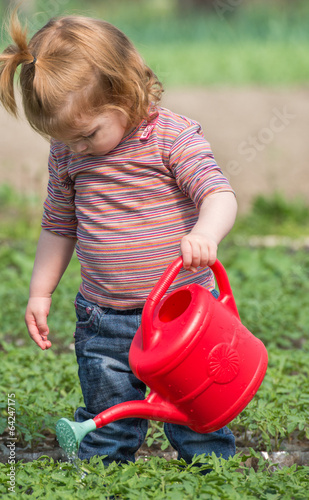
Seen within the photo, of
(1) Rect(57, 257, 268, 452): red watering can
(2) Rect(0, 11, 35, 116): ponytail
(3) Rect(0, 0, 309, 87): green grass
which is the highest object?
(2) Rect(0, 11, 35, 116): ponytail

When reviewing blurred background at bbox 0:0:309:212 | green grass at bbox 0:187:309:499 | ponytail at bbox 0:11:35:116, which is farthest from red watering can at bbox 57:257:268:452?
blurred background at bbox 0:0:309:212

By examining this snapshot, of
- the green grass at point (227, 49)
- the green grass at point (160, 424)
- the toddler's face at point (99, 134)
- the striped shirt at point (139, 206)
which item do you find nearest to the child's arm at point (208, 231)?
the striped shirt at point (139, 206)

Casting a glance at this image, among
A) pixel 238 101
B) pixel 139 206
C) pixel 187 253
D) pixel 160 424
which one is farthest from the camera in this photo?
pixel 238 101

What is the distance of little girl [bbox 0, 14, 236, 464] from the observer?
189 cm

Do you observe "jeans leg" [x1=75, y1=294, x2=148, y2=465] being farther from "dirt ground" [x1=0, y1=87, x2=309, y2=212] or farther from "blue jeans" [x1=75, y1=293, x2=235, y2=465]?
"dirt ground" [x1=0, y1=87, x2=309, y2=212]

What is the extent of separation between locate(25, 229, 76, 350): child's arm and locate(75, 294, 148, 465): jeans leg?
0.17 meters

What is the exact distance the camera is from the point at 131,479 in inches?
68.2

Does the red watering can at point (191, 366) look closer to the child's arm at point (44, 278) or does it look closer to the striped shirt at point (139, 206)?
the striped shirt at point (139, 206)

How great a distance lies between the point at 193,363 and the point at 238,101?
26.2 feet

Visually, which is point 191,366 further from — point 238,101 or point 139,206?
point 238,101

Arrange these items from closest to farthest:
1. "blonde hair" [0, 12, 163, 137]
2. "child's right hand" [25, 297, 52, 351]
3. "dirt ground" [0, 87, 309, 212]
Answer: "blonde hair" [0, 12, 163, 137] < "child's right hand" [25, 297, 52, 351] < "dirt ground" [0, 87, 309, 212]

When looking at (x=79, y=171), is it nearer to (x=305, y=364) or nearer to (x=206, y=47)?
(x=305, y=364)

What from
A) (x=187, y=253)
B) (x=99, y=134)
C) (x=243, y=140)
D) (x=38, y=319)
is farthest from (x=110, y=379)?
(x=243, y=140)

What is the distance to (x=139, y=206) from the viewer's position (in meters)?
2.01
